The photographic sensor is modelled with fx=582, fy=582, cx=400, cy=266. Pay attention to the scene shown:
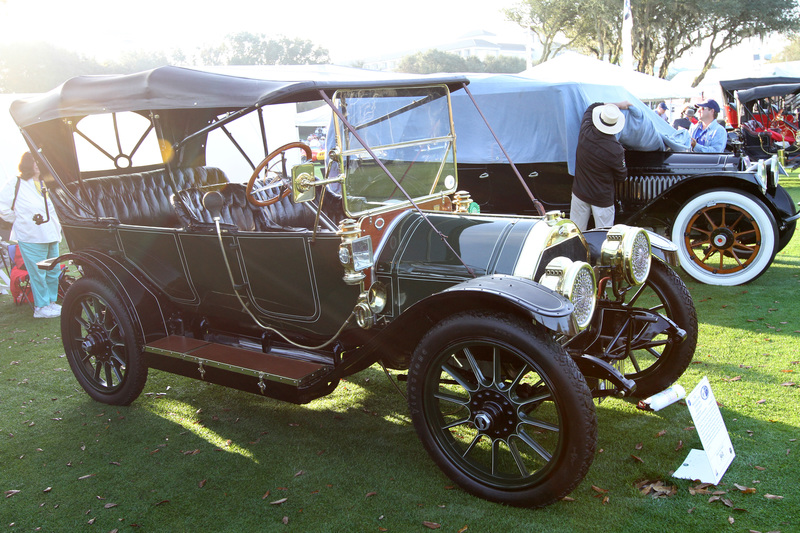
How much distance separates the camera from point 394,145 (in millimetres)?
3398

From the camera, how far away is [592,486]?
9.12 ft

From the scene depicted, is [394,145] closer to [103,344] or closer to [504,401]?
[504,401]

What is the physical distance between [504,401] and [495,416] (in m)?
0.08

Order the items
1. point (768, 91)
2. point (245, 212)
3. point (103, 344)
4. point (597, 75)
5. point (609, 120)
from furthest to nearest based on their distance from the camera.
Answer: point (768, 91)
point (597, 75)
point (609, 120)
point (245, 212)
point (103, 344)

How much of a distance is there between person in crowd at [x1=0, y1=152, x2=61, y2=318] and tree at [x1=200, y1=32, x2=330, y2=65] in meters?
50.7

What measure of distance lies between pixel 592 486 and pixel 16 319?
256 inches

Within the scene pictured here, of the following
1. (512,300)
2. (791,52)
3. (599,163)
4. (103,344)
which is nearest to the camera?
(512,300)

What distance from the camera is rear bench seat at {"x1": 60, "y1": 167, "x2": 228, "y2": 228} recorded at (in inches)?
169

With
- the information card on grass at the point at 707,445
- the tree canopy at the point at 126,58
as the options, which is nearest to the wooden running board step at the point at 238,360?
the information card on grass at the point at 707,445

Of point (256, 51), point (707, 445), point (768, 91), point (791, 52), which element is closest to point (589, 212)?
point (707, 445)

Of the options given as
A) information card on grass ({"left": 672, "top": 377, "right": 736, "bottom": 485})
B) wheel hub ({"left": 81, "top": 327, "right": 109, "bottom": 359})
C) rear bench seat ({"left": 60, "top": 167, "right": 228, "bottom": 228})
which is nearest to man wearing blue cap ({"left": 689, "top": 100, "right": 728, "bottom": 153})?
information card on grass ({"left": 672, "top": 377, "right": 736, "bottom": 485})

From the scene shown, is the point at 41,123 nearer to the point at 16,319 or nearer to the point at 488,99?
the point at 16,319

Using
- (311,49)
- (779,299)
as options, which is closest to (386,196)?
(779,299)

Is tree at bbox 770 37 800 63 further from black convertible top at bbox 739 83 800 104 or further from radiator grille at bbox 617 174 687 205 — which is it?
radiator grille at bbox 617 174 687 205
